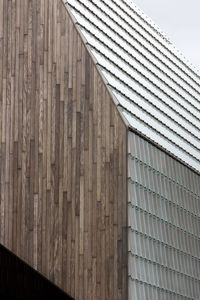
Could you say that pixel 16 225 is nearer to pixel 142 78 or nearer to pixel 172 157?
pixel 172 157

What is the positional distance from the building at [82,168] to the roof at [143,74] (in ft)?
0.54

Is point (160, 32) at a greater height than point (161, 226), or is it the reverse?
point (160, 32)

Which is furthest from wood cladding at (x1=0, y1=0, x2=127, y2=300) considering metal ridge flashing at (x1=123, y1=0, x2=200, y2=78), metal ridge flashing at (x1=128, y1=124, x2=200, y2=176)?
metal ridge flashing at (x1=123, y1=0, x2=200, y2=78)

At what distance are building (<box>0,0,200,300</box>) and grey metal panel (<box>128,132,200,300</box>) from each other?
0.05m

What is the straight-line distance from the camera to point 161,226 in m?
39.6

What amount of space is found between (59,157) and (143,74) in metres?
10.1

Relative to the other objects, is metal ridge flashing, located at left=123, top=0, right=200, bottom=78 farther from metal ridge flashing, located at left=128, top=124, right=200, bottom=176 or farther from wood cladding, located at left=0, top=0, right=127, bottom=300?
wood cladding, located at left=0, top=0, right=127, bottom=300

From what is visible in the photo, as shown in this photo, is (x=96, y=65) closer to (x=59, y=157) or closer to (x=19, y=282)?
(x=59, y=157)

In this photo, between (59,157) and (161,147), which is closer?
(59,157)

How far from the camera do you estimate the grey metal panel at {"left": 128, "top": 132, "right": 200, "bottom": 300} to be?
36.7m

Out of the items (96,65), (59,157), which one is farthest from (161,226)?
(96,65)

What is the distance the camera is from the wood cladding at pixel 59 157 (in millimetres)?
36312

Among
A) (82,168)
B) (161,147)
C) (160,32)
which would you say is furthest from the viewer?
(160,32)

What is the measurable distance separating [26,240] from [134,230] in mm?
4175
